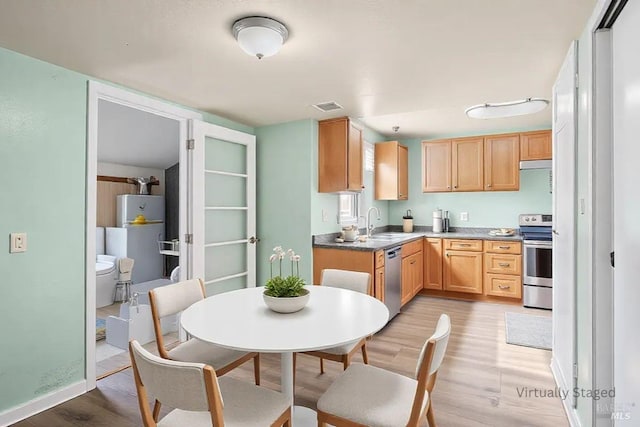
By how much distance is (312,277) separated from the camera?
142 inches

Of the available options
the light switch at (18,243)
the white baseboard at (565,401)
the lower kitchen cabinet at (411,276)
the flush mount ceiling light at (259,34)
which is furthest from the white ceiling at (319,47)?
the white baseboard at (565,401)

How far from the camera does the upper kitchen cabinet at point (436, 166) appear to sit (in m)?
4.88

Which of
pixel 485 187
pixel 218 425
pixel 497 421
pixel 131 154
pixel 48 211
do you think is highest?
pixel 131 154

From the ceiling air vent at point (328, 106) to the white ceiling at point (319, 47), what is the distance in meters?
0.11

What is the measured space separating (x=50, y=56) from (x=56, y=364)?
75.0 inches

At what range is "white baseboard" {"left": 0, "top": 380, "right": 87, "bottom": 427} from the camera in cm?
199

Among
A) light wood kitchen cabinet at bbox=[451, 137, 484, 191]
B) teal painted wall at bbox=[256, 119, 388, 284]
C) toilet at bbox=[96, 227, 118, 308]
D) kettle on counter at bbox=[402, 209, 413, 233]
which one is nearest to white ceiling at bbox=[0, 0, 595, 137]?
teal painted wall at bbox=[256, 119, 388, 284]

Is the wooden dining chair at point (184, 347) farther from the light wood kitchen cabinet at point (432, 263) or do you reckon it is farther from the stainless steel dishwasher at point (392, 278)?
the light wood kitchen cabinet at point (432, 263)

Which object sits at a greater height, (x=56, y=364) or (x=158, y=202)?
(x=158, y=202)

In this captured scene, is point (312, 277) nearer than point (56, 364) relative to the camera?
No

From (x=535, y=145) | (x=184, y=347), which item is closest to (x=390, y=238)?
(x=535, y=145)

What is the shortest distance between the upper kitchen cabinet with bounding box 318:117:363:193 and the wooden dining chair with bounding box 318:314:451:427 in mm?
2241

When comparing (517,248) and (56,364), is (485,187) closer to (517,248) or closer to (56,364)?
(517,248)

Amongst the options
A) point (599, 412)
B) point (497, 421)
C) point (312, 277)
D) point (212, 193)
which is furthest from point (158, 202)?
point (599, 412)
